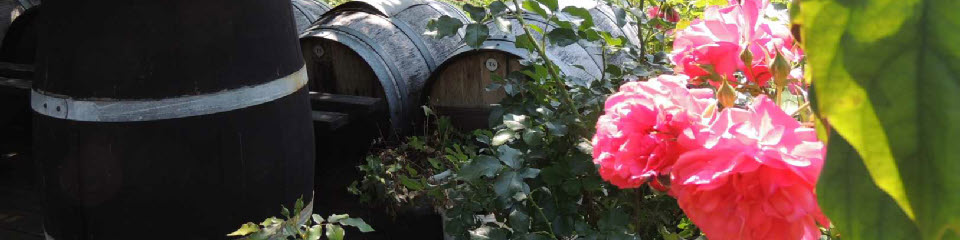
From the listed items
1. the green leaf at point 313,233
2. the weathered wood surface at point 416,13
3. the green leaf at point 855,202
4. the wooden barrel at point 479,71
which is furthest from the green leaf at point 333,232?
the weathered wood surface at point 416,13

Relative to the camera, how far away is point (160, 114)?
173 centimetres

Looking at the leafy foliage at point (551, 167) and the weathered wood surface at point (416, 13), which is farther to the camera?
the weathered wood surface at point (416, 13)

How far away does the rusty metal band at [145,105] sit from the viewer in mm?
1725

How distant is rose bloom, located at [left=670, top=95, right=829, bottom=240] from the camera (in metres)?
0.53

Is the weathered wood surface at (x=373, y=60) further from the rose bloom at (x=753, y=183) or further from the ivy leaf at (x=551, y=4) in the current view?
the rose bloom at (x=753, y=183)

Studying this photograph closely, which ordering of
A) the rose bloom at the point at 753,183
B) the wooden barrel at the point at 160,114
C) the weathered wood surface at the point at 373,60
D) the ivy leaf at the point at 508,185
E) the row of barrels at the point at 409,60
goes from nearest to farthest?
the rose bloom at the point at 753,183
the ivy leaf at the point at 508,185
the wooden barrel at the point at 160,114
the row of barrels at the point at 409,60
the weathered wood surface at the point at 373,60

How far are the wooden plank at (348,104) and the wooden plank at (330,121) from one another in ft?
0.24

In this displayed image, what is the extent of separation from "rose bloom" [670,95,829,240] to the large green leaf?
1.23 feet

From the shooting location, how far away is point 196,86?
→ 1.75 metres

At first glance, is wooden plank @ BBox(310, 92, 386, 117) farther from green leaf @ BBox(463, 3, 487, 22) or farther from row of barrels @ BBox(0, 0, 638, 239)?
green leaf @ BBox(463, 3, 487, 22)

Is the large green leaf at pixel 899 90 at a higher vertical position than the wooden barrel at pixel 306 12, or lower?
higher

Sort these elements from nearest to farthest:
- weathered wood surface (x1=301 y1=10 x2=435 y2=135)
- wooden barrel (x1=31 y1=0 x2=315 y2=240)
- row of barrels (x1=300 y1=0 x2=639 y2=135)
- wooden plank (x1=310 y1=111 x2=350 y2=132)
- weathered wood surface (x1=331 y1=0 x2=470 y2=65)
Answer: wooden barrel (x1=31 y1=0 x2=315 y2=240) < wooden plank (x1=310 y1=111 x2=350 y2=132) < row of barrels (x1=300 y1=0 x2=639 y2=135) < weathered wood surface (x1=301 y1=10 x2=435 y2=135) < weathered wood surface (x1=331 y1=0 x2=470 y2=65)

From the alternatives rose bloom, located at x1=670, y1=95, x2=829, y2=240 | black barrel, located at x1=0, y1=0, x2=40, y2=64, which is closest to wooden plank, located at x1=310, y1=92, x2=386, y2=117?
black barrel, located at x1=0, y1=0, x2=40, y2=64

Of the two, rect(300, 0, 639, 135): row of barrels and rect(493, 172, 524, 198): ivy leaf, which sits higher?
rect(493, 172, 524, 198): ivy leaf
